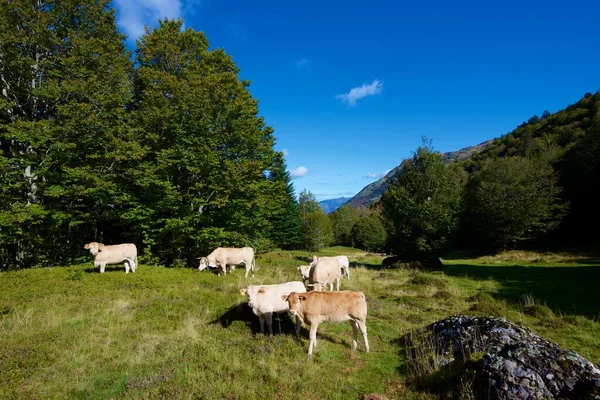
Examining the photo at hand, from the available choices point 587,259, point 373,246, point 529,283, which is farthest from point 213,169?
point 373,246

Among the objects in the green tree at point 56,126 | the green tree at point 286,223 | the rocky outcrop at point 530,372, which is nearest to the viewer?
the rocky outcrop at point 530,372

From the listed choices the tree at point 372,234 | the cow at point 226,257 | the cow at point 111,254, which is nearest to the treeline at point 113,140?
the cow at point 226,257

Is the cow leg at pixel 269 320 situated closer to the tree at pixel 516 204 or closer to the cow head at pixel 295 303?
the cow head at pixel 295 303

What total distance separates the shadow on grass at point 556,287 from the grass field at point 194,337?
0.52 feet

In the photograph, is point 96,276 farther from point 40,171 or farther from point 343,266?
point 343,266

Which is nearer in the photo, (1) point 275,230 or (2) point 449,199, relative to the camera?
(2) point 449,199

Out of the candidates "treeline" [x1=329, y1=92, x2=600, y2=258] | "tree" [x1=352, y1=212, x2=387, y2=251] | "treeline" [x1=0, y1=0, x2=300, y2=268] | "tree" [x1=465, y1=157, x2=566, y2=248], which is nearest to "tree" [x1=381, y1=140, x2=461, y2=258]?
"treeline" [x1=329, y1=92, x2=600, y2=258]

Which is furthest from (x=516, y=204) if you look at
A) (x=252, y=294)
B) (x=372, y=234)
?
(x=252, y=294)

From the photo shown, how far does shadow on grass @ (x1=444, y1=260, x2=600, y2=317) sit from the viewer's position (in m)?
13.9

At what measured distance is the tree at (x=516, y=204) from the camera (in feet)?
128

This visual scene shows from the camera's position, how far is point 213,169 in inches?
877

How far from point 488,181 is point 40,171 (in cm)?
Answer: 5446

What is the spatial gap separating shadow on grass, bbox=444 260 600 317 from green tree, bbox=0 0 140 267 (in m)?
26.7

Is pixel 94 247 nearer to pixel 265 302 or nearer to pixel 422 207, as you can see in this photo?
pixel 265 302
